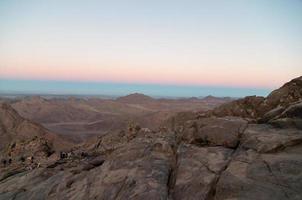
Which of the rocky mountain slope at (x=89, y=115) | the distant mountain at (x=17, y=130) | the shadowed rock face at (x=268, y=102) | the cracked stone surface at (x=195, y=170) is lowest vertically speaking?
the rocky mountain slope at (x=89, y=115)

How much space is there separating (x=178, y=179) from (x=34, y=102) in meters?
89.5

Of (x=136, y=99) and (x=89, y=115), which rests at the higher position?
(x=136, y=99)

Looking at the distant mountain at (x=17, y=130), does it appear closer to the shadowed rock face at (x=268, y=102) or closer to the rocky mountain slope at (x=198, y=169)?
the shadowed rock face at (x=268, y=102)

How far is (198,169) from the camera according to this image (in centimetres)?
913

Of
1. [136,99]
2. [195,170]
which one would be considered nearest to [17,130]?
[195,170]

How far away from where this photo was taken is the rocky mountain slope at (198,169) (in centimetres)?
802

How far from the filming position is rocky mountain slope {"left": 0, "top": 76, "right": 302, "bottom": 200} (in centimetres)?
802

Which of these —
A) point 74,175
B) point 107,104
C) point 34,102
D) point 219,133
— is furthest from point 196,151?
point 107,104

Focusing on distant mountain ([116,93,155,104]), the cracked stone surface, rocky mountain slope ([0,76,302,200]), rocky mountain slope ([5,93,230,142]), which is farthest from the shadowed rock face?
distant mountain ([116,93,155,104])

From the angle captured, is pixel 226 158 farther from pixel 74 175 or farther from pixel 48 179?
pixel 48 179

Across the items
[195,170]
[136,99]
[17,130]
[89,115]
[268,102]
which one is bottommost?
[89,115]

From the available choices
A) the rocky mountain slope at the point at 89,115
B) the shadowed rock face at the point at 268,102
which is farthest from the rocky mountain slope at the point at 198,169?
the rocky mountain slope at the point at 89,115

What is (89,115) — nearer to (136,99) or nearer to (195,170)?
(136,99)

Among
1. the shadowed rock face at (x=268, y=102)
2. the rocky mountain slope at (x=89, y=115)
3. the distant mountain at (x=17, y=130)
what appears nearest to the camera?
the shadowed rock face at (x=268, y=102)
